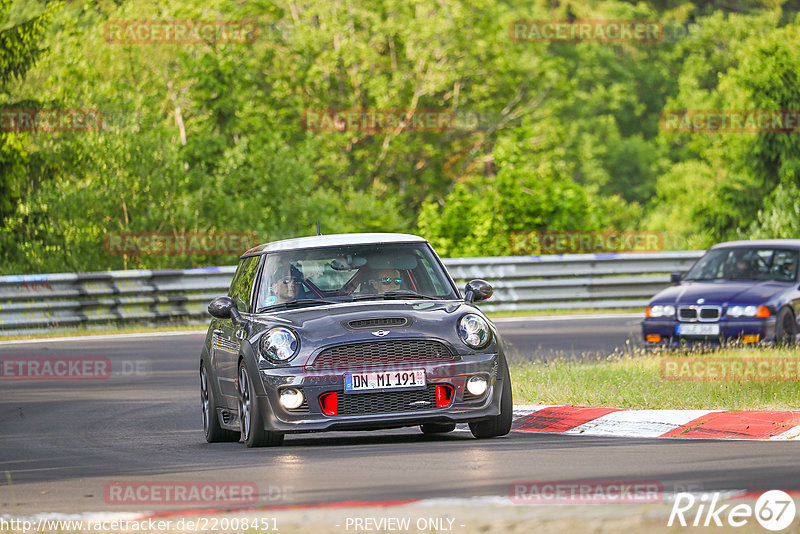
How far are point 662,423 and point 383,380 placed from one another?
2294 mm

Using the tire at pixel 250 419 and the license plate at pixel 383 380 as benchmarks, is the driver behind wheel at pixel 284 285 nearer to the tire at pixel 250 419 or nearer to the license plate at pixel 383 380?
the tire at pixel 250 419

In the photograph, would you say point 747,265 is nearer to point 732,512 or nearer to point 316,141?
point 732,512

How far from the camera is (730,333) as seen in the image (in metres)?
18.3

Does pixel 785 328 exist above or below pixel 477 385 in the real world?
below

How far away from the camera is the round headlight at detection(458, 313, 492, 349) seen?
10547mm

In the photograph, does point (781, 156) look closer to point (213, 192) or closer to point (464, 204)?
point (464, 204)

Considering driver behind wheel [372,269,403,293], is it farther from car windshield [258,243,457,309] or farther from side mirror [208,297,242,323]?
side mirror [208,297,242,323]

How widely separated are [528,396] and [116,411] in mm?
3885

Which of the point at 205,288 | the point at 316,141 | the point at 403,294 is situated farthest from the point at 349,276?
the point at 316,141

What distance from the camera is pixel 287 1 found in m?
48.5

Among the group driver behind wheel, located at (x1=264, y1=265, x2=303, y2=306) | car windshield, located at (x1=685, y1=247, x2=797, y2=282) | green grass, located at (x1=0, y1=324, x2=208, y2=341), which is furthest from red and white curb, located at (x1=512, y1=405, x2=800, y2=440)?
green grass, located at (x1=0, y1=324, x2=208, y2=341)

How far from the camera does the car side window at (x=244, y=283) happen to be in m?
11.8

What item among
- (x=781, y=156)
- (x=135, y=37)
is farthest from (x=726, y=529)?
(x=135, y=37)

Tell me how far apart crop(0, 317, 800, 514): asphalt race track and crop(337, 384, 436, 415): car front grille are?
263mm
